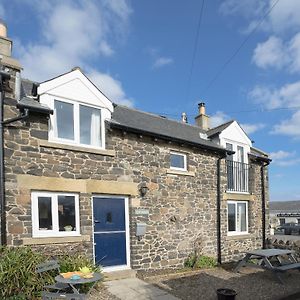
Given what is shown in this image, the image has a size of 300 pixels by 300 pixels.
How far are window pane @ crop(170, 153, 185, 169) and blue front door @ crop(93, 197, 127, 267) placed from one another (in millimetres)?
2527

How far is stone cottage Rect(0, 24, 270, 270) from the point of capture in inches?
305

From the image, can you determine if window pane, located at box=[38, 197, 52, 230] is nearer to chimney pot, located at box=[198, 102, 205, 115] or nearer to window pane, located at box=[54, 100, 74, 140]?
window pane, located at box=[54, 100, 74, 140]

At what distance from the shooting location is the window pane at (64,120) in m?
8.59

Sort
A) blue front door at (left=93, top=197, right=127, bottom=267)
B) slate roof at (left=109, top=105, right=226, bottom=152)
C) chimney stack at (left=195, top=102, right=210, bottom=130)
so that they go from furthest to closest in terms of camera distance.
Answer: chimney stack at (left=195, top=102, right=210, bottom=130) < slate roof at (left=109, top=105, right=226, bottom=152) < blue front door at (left=93, top=197, right=127, bottom=267)

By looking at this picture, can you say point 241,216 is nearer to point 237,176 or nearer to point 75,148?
point 237,176

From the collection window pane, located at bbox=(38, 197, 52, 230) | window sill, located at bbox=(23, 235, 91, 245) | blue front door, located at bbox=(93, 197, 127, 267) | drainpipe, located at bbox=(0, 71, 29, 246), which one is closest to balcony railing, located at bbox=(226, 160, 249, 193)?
blue front door, located at bbox=(93, 197, 127, 267)

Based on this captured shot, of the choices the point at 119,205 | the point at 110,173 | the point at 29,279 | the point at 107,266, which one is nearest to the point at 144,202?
the point at 119,205

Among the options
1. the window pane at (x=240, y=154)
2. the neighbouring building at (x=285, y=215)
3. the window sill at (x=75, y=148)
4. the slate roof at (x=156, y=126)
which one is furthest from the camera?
the neighbouring building at (x=285, y=215)

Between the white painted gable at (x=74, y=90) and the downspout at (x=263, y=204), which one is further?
the downspout at (x=263, y=204)

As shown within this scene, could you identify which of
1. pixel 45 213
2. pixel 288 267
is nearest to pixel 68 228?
pixel 45 213

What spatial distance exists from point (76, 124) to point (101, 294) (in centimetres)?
443

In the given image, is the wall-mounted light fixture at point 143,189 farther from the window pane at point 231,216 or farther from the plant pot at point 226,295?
the window pane at point 231,216

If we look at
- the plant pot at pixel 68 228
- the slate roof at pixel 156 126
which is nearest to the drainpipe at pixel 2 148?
the plant pot at pixel 68 228

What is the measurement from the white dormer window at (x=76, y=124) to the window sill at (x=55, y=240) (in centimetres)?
250
